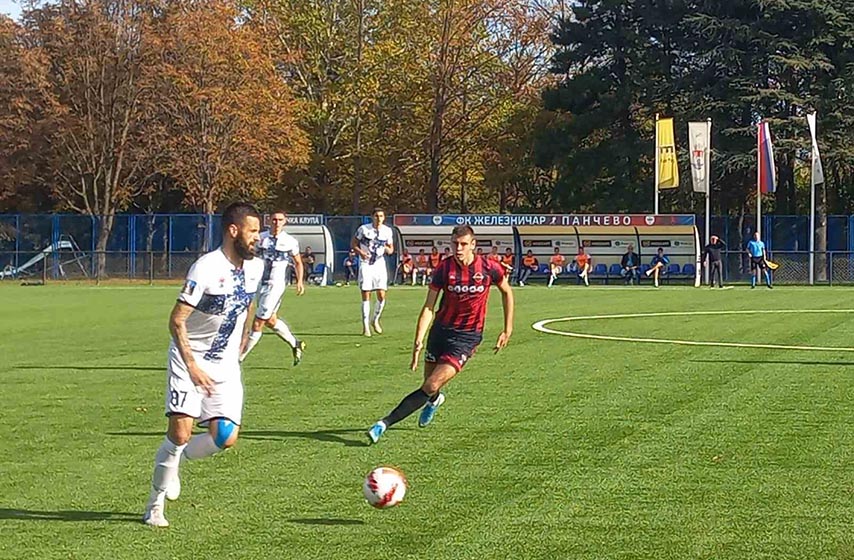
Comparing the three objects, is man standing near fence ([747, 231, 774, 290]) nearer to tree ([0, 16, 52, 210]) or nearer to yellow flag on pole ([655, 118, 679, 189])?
yellow flag on pole ([655, 118, 679, 189])

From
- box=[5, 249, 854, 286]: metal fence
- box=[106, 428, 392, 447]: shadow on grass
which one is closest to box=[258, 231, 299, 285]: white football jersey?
box=[106, 428, 392, 447]: shadow on grass

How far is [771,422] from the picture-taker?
11.6 meters

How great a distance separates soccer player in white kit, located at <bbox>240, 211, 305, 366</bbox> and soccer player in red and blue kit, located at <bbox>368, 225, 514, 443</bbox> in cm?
628

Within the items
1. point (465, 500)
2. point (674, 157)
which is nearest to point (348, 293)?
point (674, 157)

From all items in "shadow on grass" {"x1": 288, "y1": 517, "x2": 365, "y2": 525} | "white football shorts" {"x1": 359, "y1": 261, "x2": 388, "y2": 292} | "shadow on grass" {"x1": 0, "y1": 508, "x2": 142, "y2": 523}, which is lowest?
"shadow on grass" {"x1": 288, "y1": 517, "x2": 365, "y2": 525}

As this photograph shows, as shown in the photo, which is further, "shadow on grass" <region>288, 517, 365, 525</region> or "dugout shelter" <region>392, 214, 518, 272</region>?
"dugout shelter" <region>392, 214, 518, 272</region>

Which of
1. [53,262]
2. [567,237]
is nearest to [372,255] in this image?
[567,237]

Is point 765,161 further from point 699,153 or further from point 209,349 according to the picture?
point 209,349

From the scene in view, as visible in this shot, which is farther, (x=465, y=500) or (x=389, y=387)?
(x=389, y=387)

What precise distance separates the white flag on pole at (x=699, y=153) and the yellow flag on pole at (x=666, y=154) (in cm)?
73

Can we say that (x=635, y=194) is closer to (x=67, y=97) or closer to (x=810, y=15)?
(x=810, y=15)

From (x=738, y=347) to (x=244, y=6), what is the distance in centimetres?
4795

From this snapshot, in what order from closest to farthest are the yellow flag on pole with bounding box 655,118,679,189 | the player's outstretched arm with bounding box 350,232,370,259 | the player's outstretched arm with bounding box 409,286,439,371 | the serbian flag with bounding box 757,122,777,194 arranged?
the player's outstretched arm with bounding box 409,286,439,371 < the player's outstretched arm with bounding box 350,232,370,259 < the serbian flag with bounding box 757,122,777,194 < the yellow flag on pole with bounding box 655,118,679,189

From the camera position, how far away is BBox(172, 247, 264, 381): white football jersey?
750cm
